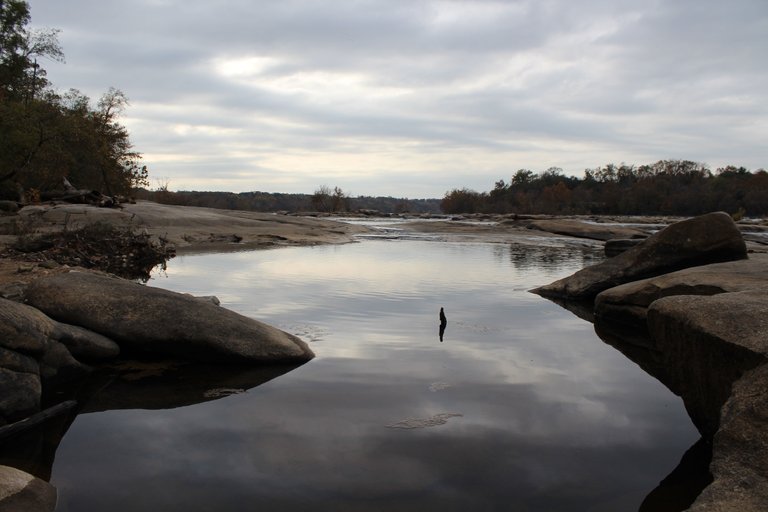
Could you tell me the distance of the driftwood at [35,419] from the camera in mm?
3852

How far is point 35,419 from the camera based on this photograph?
13.5 feet

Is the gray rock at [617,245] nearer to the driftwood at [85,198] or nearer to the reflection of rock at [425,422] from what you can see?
the reflection of rock at [425,422]

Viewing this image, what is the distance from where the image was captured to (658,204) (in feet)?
302

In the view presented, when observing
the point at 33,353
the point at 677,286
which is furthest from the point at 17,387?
the point at 677,286

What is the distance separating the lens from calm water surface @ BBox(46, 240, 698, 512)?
134 inches

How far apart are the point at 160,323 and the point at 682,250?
7978mm

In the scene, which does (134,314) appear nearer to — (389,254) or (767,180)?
(389,254)

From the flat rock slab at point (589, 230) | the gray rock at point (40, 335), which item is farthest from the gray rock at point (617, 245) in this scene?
the gray rock at point (40, 335)

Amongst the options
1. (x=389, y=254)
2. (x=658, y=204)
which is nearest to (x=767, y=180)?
(x=658, y=204)

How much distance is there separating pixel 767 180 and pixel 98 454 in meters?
109

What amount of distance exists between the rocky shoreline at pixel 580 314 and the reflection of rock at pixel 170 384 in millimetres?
21

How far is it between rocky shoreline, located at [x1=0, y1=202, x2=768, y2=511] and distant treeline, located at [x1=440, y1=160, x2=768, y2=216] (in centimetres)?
7830

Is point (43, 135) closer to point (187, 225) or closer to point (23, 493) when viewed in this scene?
point (187, 225)

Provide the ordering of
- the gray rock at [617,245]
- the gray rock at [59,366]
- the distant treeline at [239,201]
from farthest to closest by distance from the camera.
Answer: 1. the distant treeline at [239,201]
2. the gray rock at [617,245]
3. the gray rock at [59,366]
